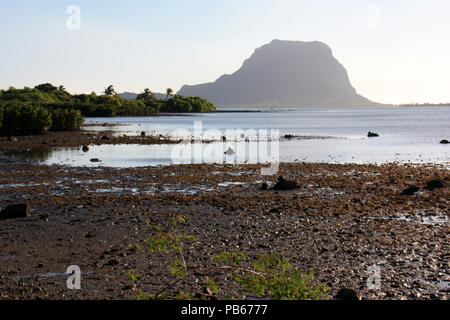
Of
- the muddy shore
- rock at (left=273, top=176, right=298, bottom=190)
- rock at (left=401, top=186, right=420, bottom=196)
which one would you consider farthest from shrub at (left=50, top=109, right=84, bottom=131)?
rock at (left=401, top=186, right=420, bottom=196)

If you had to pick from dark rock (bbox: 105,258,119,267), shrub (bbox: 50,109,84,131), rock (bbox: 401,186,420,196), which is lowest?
dark rock (bbox: 105,258,119,267)

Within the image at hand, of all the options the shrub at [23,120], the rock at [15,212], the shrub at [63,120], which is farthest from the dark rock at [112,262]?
the shrub at [63,120]

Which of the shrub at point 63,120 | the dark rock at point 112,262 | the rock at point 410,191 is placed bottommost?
the dark rock at point 112,262

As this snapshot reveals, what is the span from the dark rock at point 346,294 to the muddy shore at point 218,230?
43 cm

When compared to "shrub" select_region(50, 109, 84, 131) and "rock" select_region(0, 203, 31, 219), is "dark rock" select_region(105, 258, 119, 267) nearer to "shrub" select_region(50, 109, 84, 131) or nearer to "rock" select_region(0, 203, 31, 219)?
"rock" select_region(0, 203, 31, 219)

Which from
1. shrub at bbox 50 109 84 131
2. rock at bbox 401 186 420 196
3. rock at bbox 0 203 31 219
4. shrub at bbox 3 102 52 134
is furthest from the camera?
shrub at bbox 50 109 84 131

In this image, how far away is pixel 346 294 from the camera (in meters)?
9.37

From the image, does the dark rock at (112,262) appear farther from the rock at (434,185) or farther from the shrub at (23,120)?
the shrub at (23,120)

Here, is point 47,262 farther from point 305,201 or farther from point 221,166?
point 221,166

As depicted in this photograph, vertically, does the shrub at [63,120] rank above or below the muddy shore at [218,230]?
above

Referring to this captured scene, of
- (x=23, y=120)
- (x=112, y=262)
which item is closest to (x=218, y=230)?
(x=112, y=262)

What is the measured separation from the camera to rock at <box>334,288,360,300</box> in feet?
30.5

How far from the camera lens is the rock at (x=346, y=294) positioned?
9.30 meters

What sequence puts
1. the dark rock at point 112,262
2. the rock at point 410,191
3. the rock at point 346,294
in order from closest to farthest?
the rock at point 346,294, the dark rock at point 112,262, the rock at point 410,191
